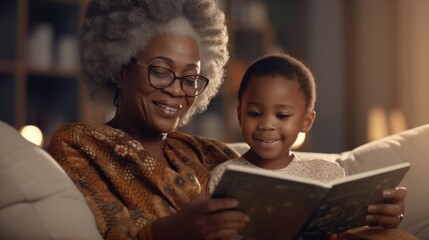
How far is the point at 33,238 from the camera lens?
1276 millimetres

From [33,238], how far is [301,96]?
2.67ft

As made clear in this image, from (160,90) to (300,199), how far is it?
58 cm

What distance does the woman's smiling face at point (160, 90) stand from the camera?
170cm

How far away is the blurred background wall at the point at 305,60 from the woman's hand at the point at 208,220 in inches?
101

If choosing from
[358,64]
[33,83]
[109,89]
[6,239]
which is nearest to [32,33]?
[33,83]

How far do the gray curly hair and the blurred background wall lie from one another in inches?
72.9

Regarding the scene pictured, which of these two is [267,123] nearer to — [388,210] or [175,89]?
[175,89]

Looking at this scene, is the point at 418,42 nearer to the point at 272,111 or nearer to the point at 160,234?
the point at 272,111

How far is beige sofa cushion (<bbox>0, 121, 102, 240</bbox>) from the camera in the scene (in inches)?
50.4

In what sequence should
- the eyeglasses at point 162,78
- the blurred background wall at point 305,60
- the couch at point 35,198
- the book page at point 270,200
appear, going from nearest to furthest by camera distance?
1. the book page at point 270,200
2. the couch at point 35,198
3. the eyeglasses at point 162,78
4. the blurred background wall at point 305,60

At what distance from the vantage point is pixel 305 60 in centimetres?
512

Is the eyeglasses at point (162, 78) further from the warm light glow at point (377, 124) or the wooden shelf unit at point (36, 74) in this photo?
the warm light glow at point (377, 124)

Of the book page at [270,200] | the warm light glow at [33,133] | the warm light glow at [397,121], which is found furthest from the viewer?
the warm light glow at [397,121]

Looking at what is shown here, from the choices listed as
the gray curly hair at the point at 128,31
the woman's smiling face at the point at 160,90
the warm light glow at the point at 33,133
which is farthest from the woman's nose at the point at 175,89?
the warm light glow at the point at 33,133
